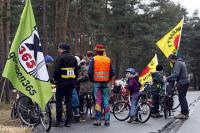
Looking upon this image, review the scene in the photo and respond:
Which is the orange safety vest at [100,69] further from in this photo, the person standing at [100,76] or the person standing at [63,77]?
the person standing at [63,77]

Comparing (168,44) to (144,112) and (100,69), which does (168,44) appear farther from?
(100,69)

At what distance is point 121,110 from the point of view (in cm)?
1506

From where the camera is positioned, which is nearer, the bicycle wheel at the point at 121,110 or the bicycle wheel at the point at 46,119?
the bicycle wheel at the point at 46,119

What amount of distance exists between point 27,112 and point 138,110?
364 centimetres

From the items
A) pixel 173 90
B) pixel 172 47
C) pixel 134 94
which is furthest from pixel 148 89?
pixel 172 47

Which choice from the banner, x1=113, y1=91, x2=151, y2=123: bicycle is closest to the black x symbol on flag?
the banner

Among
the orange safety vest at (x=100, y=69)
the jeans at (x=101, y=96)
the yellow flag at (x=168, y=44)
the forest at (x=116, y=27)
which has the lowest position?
the jeans at (x=101, y=96)

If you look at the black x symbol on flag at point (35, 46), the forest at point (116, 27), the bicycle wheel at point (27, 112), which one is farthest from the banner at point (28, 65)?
the forest at point (116, 27)

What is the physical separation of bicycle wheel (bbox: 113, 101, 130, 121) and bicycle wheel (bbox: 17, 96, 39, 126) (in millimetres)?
3609

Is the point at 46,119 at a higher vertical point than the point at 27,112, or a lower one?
lower

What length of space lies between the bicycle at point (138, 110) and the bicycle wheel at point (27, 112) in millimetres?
3497

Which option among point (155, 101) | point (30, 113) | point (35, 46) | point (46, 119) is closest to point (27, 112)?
point (30, 113)

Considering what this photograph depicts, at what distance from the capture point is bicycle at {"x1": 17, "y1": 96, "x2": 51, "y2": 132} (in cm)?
1160

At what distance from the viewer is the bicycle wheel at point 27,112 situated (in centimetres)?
1187
